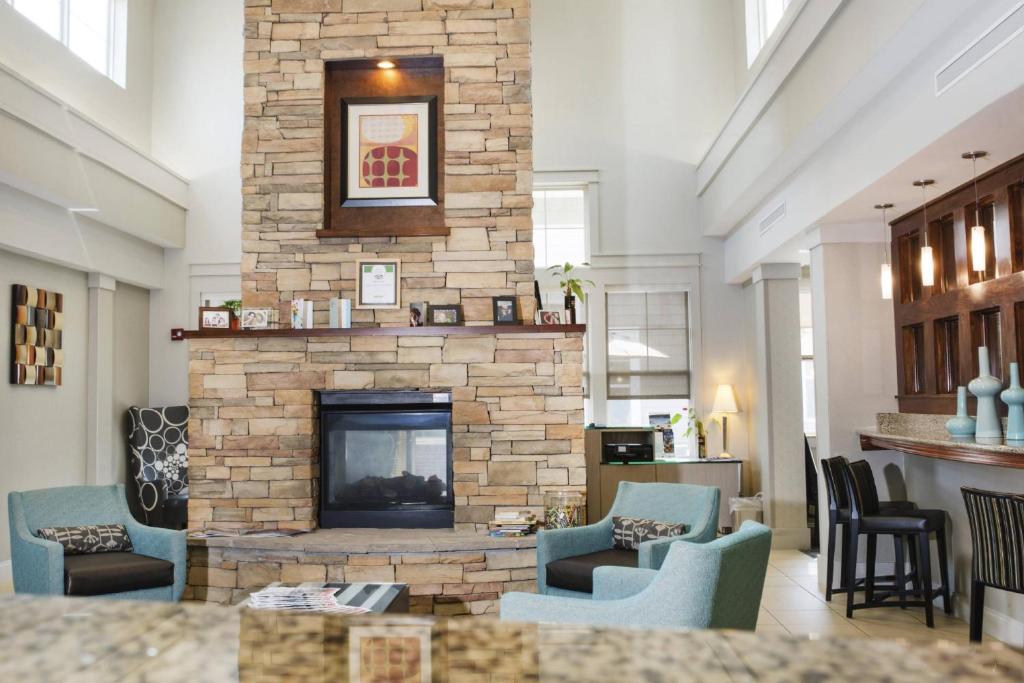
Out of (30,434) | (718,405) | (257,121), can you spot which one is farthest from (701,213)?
(30,434)

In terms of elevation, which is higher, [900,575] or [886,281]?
[886,281]

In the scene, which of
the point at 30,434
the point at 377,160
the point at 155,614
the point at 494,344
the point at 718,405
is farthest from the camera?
the point at 718,405

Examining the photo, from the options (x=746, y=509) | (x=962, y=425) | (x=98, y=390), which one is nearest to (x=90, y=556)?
(x=98, y=390)

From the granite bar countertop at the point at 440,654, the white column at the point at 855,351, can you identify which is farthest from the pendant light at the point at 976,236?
the granite bar countertop at the point at 440,654

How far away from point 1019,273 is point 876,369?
1743mm

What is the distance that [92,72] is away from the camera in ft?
25.4

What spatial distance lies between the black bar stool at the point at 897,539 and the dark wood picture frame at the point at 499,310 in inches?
91.0

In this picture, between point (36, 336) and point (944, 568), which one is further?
point (36, 336)

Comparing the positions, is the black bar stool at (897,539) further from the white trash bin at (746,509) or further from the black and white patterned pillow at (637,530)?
the white trash bin at (746,509)

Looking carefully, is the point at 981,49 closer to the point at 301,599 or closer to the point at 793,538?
the point at 301,599

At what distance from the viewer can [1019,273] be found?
448 cm

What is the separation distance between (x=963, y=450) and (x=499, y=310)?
2863mm

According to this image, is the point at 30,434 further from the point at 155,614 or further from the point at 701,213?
the point at 155,614

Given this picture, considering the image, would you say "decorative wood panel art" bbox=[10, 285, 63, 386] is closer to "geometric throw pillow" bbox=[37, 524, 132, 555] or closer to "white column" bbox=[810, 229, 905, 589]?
"geometric throw pillow" bbox=[37, 524, 132, 555]
